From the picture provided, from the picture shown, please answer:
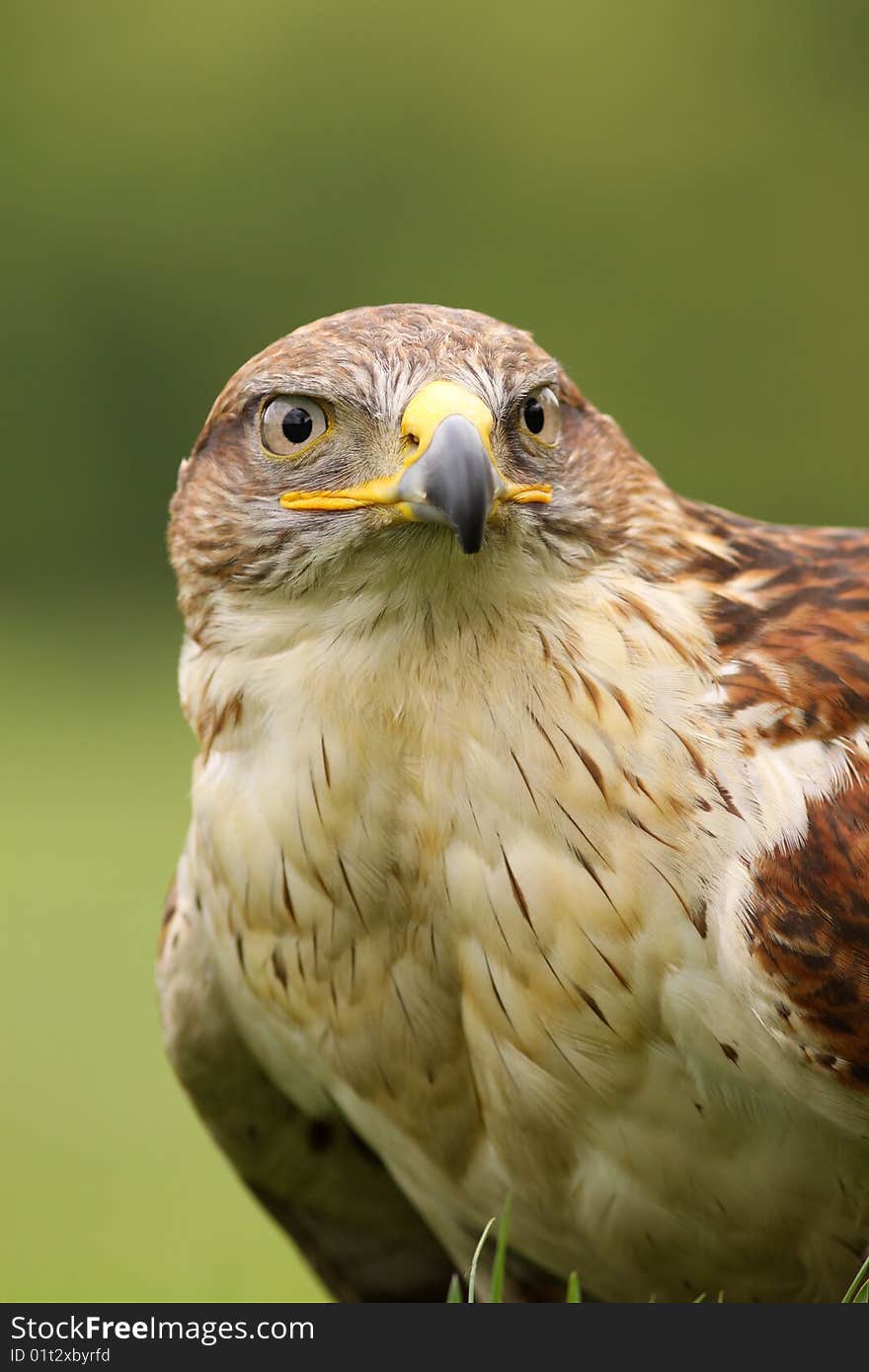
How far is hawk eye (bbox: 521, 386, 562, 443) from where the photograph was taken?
2.37 metres

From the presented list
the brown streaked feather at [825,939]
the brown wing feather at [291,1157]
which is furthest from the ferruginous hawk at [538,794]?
the brown wing feather at [291,1157]

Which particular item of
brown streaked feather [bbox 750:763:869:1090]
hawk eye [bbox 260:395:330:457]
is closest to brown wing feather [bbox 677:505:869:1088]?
brown streaked feather [bbox 750:763:869:1090]

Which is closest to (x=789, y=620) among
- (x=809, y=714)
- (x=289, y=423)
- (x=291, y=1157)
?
(x=809, y=714)

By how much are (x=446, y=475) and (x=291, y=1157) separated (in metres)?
1.30

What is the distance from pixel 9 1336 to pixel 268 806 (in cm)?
70

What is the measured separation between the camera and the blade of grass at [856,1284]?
2.24 metres

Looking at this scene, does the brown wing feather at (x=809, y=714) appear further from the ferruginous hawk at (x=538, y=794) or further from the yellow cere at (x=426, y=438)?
the yellow cere at (x=426, y=438)

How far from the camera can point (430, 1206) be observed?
2723 millimetres

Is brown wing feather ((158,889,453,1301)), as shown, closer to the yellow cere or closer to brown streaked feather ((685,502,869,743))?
the yellow cere

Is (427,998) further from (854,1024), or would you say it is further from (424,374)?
(424,374)

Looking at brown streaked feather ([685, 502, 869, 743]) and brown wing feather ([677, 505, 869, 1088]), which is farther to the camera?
brown streaked feather ([685, 502, 869, 743])

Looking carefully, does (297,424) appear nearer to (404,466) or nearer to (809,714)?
(404,466)

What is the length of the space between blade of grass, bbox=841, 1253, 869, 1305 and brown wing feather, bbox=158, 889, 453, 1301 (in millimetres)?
822

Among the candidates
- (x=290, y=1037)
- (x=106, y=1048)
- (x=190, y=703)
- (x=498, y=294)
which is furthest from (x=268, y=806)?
(x=498, y=294)
